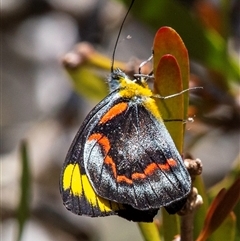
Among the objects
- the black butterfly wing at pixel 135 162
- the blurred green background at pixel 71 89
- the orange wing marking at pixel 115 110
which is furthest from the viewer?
the blurred green background at pixel 71 89

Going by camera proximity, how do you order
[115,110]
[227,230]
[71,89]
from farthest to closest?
1. [71,89]
2. [115,110]
3. [227,230]

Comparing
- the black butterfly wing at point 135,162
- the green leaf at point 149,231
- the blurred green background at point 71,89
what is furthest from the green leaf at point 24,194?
the green leaf at point 149,231

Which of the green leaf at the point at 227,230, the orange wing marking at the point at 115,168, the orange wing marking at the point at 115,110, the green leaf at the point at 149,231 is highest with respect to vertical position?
the orange wing marking at the point at 115,110

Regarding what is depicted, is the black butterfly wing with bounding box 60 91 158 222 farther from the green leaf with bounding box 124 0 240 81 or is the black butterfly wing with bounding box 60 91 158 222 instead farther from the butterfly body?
the green leaf with bounding box 124 0 240 81

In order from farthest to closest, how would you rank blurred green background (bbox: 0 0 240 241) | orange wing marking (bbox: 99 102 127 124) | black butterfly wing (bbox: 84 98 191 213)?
1. blurred green background (bbox: 0 0 240 241)
2. orange wing marking (bbox: 99 102 127 124)
3. black butterfly wing (bbox: 84 98 191 213)

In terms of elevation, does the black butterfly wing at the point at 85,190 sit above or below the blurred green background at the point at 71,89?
below

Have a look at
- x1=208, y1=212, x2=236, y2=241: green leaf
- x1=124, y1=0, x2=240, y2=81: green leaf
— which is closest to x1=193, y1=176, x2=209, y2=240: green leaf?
x1=208, y1=212, x2=236, y2=241: green leaf

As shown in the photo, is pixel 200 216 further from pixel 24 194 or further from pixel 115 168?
pixel 24 194

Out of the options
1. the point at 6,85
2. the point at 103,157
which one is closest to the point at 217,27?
the point at 103,157

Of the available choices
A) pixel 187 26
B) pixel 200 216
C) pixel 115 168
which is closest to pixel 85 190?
pixel 115 168

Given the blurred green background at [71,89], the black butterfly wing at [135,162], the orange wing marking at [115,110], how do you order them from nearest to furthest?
the black butterfly wing at [135,162] < the orange wing marking at [115,110] < the blurred green background at [71,89]

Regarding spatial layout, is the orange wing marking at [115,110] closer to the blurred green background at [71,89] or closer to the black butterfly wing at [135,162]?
the black butterfly wing at [135,162]

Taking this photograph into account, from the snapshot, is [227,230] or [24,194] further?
[24,194]

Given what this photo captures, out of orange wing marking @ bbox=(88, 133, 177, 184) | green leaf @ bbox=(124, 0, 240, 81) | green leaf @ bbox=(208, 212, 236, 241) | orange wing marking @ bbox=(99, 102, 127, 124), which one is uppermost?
green leaf @ bbox=(124, 0, 240, 81)
